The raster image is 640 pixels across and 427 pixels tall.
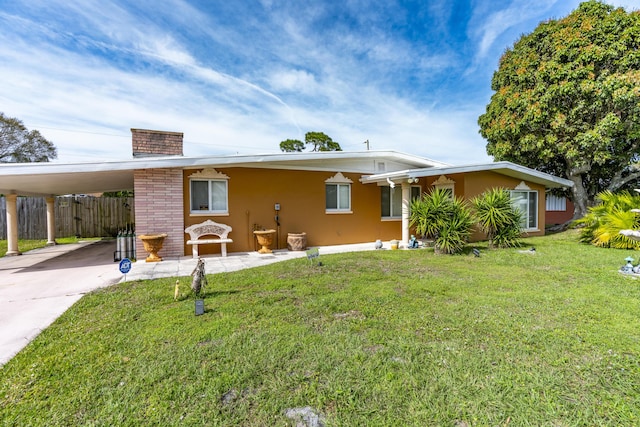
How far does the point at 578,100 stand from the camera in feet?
37.1

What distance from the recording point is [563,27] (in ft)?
40.3

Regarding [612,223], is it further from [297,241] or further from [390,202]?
[297,241]

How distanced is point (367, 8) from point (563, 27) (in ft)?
30.8

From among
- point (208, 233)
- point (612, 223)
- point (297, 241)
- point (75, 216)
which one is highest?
point (75, 216)

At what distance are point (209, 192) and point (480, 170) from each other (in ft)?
29.8

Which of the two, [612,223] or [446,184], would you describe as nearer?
[612,223]

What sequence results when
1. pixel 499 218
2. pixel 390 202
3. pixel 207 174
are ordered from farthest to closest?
pixel 390 202, pixel 499 218, pixel 207 174

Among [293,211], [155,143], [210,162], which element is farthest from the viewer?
[293,211]

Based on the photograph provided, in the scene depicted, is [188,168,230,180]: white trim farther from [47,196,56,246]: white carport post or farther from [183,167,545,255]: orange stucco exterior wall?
[47,196,56,246]: white carport post

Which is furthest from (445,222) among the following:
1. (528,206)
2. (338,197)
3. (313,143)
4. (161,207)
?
(313,143)

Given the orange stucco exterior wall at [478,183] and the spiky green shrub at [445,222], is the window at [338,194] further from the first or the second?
the orange stucco exterior wall at [478,183]

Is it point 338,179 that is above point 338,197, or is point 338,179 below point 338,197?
above

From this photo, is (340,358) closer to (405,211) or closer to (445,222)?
(445,222)

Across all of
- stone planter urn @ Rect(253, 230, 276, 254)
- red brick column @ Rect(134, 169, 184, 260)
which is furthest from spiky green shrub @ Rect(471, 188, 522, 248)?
red brick column @ Rect(134, 169, 184, 260)
